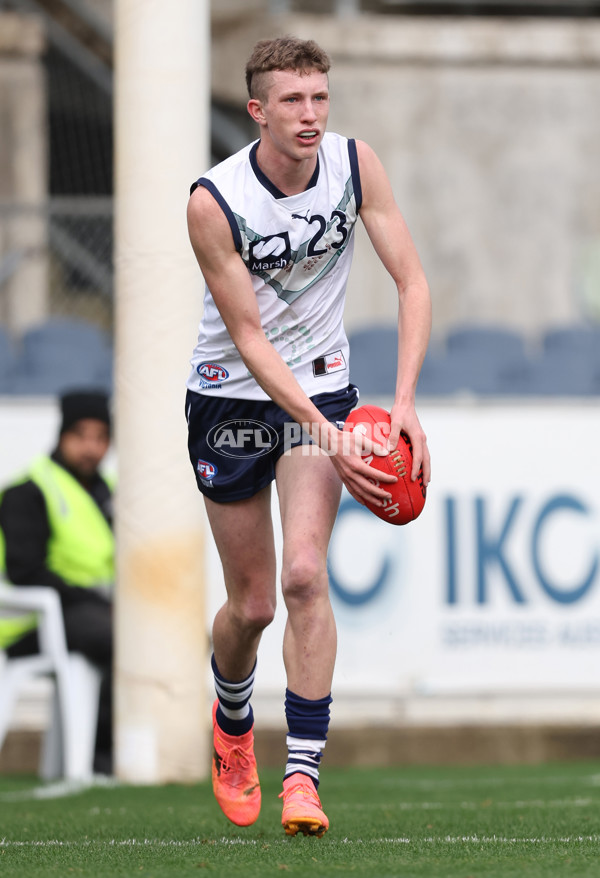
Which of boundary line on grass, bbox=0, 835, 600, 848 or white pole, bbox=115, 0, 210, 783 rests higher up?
white pole, bbox=115, 0, 210, 783

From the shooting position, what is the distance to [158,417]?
7.68 metres

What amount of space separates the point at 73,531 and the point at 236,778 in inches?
133

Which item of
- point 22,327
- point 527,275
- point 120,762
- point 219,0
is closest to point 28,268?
point 22,327

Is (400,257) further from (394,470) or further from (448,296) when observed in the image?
(448,296)

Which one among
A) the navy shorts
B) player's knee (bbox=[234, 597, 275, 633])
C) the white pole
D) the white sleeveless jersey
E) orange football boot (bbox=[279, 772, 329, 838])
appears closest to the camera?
orange football boot (bbox=[279, 772, 329, 838])

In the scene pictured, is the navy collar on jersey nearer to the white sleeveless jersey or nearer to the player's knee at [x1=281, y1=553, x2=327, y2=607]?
the white sleeveless jersey

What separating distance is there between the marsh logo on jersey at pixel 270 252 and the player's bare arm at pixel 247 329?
66 mm

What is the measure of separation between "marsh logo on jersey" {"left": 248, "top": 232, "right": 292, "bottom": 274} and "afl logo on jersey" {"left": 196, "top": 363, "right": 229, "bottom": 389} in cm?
35

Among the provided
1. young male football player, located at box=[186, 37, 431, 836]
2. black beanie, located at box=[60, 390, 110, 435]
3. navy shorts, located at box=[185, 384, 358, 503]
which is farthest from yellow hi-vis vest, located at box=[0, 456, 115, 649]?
navy shorts, located at box=[185, 384, 358, 503]

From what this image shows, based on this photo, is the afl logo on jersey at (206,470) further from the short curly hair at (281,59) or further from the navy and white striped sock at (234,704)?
the short curly hair at (281,59)

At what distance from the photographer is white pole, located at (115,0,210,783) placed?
25.1 feet

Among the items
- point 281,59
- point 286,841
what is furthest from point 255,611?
point 281,59

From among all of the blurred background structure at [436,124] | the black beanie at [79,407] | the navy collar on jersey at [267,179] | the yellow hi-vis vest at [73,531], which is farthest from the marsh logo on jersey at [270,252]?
the blurred background structure at [436,124]

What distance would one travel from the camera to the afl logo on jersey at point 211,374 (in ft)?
15.3
